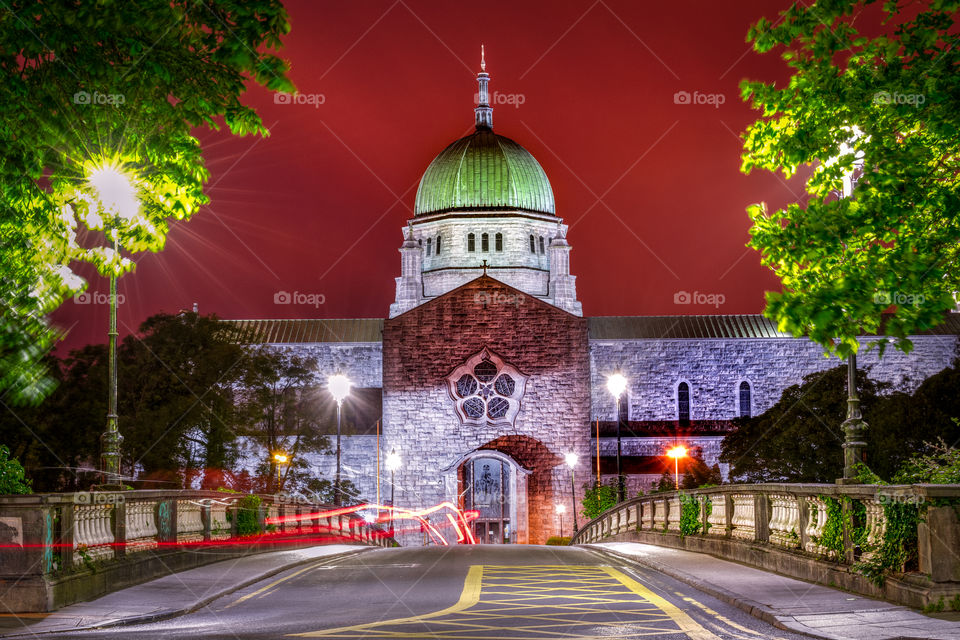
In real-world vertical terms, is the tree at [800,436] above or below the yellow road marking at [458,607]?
above

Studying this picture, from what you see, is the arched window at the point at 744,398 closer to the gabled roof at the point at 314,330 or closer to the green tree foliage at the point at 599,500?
the green tree foliage at the point at 599,500

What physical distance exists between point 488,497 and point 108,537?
41.8 m

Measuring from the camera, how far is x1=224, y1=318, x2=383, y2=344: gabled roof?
6306 centimetres

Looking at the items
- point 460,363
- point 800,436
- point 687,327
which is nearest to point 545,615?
point 800,436

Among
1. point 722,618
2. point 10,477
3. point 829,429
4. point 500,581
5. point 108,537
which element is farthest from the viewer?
point 829,429

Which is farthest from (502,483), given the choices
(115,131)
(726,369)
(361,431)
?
(115,131)

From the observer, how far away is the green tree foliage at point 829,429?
43969 millimetres

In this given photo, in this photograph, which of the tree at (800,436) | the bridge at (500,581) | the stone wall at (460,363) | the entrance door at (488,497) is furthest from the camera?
the entrance door at (488,497)

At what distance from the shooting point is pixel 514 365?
54.5m

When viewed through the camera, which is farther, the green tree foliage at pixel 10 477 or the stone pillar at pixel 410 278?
the stone pillar at pixel 410 278

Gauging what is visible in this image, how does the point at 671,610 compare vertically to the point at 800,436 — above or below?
below

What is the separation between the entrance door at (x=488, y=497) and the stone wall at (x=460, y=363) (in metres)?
1.17

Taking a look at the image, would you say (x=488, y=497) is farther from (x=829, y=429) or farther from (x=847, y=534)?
(x=847, y=534)

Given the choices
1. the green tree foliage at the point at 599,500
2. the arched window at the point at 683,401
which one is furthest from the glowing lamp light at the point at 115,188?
the arched window at the point at 683,401
